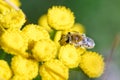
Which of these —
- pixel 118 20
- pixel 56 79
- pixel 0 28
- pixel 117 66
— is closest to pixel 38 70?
pixel 56 79

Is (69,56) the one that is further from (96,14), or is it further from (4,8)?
(96,14)

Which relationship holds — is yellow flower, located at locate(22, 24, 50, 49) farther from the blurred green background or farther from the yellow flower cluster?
the blurred green background

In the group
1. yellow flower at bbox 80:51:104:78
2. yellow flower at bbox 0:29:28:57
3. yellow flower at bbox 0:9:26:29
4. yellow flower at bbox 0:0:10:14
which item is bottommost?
yellow flower at bbox 80:51:104:78

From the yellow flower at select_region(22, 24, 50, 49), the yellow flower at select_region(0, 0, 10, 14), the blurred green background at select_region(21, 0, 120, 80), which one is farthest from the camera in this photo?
the blurred green background at select_region(21, 0, 120, 80)

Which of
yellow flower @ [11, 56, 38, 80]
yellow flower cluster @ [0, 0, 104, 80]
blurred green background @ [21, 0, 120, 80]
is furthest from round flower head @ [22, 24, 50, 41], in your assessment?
blurred green background @ [21, 0, 120, 80]

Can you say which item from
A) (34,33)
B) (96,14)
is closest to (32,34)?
(34,33)

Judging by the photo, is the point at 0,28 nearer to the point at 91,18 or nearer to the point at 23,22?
the point at 23,22

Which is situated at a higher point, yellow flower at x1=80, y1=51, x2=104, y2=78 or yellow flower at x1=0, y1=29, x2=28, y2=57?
yellow flower at x1=0, y1=29, x2=28, y2=57
